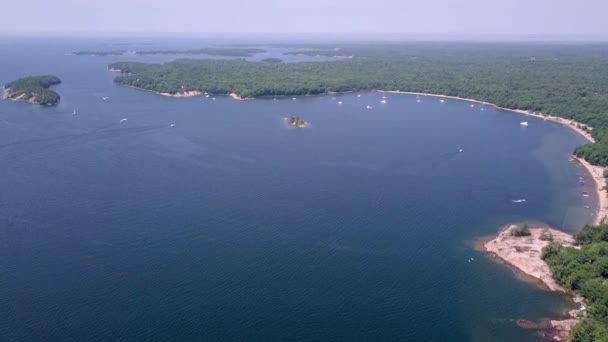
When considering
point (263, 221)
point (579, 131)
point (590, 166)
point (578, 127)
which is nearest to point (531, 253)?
point (263, 221)

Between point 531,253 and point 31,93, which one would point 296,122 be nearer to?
point 531,253

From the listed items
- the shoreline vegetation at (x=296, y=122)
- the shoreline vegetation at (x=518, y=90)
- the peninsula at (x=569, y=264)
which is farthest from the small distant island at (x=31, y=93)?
the peninsula at (x=569, y=264)

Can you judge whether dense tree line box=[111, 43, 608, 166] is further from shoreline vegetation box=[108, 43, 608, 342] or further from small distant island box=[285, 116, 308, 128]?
small distant island box=[285, 116, 308, 128]

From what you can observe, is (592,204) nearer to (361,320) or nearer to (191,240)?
(361,320)

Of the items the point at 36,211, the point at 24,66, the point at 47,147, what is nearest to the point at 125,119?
the point at 47,147

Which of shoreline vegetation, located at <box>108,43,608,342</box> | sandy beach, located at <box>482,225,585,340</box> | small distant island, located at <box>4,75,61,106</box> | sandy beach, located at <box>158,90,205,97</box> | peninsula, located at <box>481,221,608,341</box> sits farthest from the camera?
sandy beach, located at <box>158,90,205,97</box>

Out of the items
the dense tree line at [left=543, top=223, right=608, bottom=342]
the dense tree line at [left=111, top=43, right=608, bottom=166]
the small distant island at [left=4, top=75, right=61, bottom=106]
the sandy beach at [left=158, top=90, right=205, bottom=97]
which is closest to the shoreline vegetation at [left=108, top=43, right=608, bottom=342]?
the dense tree line at [left=543, top=223, right=608, bottom=342]
